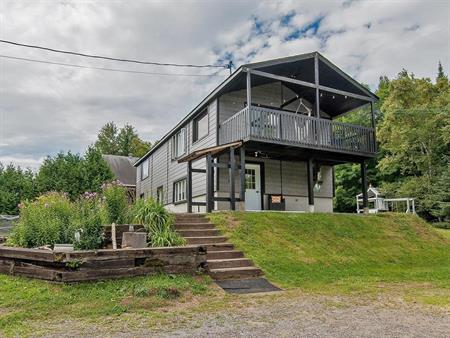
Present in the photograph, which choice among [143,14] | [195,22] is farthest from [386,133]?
[143,14]

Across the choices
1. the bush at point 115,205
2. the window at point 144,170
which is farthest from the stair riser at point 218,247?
the window at point 144,170

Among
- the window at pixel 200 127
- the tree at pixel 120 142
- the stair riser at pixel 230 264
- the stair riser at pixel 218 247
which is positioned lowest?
the stair riser at pixel 230 264

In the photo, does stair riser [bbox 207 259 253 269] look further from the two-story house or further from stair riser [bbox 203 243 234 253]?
the two-story house

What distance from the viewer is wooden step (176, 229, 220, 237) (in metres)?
8.05

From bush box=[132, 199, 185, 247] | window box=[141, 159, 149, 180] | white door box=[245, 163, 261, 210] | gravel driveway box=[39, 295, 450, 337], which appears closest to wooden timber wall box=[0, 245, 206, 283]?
bush box=[132, 199, 185, 247]

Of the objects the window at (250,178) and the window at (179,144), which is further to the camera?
the window at (179,144)

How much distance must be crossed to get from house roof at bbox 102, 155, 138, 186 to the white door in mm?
16624

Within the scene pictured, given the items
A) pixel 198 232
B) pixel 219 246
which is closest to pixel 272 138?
pixel 198 232

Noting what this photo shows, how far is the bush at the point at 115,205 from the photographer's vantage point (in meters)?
7.64

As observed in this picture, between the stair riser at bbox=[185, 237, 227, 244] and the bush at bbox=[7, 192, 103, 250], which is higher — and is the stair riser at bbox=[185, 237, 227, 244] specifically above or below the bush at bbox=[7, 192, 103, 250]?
below

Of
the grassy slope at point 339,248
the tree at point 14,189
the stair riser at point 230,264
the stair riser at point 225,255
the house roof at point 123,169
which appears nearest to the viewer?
the stair riser at point 230,264

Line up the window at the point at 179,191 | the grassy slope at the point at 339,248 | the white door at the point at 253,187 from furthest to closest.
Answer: the window at the point at 179,191, the white door at the point at 253,187, the grassy slope at the point at 339,248

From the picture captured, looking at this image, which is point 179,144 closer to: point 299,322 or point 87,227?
point 87,227

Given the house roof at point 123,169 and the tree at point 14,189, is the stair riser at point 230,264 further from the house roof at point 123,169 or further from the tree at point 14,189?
the house roof at point 123,169
